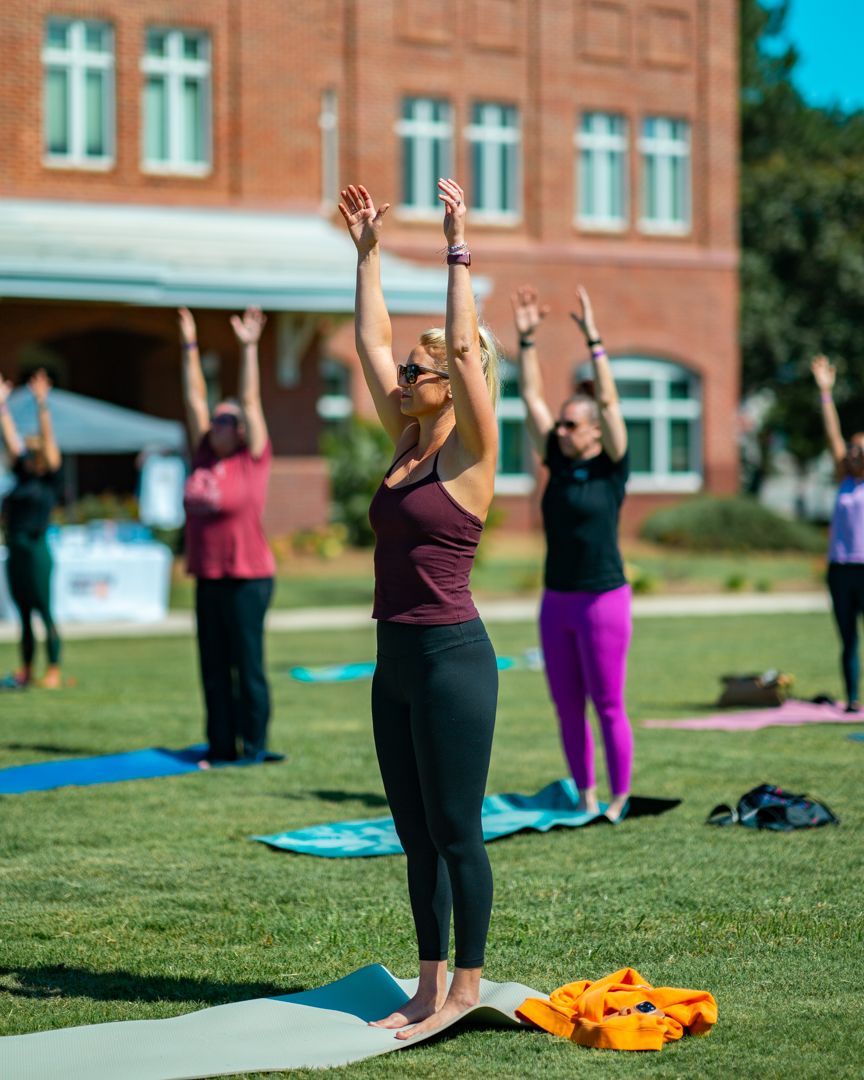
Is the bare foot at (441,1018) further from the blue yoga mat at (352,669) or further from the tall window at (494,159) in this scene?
the tall window at (494,159)

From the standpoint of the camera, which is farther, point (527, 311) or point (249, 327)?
point (249, 327)

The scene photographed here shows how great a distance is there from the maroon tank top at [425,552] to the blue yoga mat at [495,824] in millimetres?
2602

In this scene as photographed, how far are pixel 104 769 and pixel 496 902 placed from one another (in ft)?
Result: 11.6

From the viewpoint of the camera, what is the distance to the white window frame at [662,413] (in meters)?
34.9

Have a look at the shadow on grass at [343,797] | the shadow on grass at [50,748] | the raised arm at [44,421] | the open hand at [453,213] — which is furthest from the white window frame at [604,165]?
the open hand at [453,213]

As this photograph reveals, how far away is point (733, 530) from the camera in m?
31.0

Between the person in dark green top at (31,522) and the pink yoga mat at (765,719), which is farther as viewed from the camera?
the person in dark green top at (31,522)

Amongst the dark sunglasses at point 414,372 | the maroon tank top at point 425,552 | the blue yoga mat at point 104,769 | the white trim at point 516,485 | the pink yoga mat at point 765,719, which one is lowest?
the blue yoga mat at point 104,769

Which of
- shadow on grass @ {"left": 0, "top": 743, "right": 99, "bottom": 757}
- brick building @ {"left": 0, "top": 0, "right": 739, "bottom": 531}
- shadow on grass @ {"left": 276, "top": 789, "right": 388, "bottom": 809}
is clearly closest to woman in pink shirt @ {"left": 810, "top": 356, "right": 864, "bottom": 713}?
shadow on grass @ {"left": 276, "top": 789, "right": 388, "bottom": 809}

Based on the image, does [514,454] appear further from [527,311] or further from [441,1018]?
[441,1018]

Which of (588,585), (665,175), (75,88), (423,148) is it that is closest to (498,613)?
(588,585)

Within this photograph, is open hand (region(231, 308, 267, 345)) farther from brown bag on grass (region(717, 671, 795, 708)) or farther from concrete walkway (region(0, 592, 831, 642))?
concrete walkway (region(0, 592, 831, 642))

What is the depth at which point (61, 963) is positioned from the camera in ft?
17.8

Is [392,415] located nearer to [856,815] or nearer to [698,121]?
[856,815]
